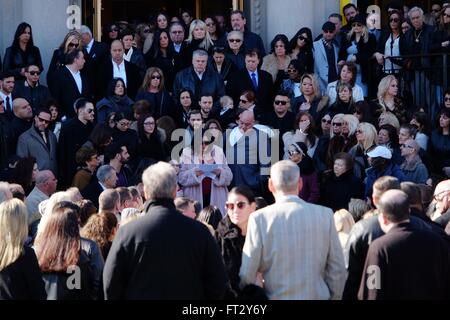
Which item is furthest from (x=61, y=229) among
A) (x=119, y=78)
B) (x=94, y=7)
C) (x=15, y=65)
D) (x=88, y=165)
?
(x=94, y=7)

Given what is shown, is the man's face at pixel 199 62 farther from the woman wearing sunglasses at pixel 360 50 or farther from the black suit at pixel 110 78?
the woman wearing sunglasses at pixel 360 50

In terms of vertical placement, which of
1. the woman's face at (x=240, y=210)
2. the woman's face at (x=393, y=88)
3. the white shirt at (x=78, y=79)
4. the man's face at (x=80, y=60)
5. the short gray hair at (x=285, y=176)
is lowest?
the woman's face at (x=240, y=210)

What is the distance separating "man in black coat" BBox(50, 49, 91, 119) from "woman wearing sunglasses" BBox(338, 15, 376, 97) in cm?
354

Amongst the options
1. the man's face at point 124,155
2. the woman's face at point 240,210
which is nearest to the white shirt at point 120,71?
the man's face at point 124,155

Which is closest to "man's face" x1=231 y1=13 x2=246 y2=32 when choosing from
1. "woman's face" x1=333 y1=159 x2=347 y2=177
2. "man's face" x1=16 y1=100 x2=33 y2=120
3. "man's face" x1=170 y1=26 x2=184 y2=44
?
"man's face" x1=170 y1=26 x2=184 y2=44

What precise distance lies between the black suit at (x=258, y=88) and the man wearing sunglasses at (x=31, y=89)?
2295 millimetres

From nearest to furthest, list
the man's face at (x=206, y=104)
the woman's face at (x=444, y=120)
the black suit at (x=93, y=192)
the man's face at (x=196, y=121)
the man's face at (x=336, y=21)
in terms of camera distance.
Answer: the black suit at (x=93, y=192) → the man's face at (x=196, y=121) → the woman's face at (x=444, y=120) → the man's face at (x=206, y=104) → the man's face at (x=336, y=21)

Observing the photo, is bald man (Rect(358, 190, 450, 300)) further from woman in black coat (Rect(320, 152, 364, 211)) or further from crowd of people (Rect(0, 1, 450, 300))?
woman in black coat (Rect(320, 152, 364, 211))

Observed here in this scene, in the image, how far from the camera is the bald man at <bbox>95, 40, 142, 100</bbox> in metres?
15.6

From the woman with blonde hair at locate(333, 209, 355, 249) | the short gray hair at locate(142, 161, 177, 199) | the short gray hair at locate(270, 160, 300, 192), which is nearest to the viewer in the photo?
the short gray hair at locate(142, 161, 177, 199)

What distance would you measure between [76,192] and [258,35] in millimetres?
7024

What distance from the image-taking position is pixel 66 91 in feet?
50.1

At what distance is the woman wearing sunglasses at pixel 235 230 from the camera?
8.78m

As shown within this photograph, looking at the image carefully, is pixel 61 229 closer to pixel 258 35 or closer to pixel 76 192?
pixel 76 192
